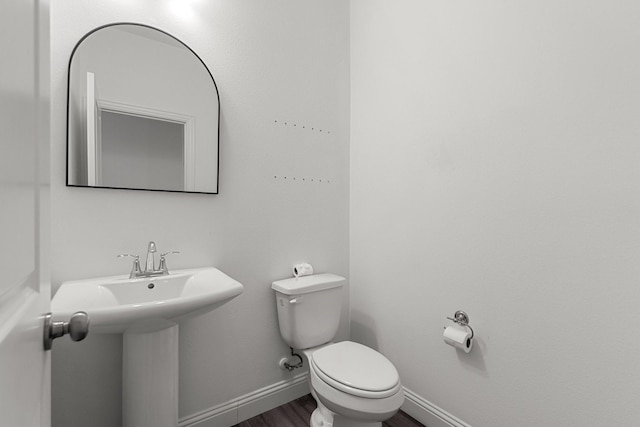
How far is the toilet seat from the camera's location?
1140 millimetres

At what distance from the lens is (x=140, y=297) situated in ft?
3.88

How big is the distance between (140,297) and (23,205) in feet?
3.11

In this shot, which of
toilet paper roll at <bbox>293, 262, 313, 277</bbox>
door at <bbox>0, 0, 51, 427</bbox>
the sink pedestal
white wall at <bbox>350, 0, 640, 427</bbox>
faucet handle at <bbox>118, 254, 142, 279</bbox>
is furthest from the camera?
toilet paper roll at <bbox>293, 262, 313, 277</bbox>

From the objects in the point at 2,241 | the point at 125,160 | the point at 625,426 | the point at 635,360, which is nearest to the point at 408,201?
the point at 635,360

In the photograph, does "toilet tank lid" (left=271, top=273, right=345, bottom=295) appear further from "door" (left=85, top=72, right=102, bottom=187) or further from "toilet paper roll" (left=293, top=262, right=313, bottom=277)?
"door" (left=85, top=72, right=102, bottom=187)

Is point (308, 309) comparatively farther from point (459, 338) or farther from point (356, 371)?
point (459, 338)

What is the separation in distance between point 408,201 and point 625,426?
3.75ft

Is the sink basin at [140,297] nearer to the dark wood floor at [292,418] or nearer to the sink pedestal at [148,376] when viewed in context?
the sink pedestal at [148,376]

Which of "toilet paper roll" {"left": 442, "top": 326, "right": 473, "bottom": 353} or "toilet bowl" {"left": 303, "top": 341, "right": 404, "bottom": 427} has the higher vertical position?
"toilet paper roll" {"left": 442, "top": 326, "right": 473, "bottom": 353}

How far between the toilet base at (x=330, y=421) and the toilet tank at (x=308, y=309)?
0.95 ft

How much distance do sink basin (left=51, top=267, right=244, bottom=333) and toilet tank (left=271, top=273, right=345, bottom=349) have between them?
0.42 metres

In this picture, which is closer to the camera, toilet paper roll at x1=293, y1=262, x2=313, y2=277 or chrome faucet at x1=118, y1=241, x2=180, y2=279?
chrome faucet at x1=118, y1=241, x2=180, y2=279

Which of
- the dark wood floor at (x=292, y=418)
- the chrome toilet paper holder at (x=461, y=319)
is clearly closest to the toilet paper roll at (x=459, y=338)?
the chrome toilet paper holder at (x=461, y=319)

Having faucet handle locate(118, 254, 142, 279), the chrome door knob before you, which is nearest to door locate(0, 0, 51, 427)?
the chrome door knob
